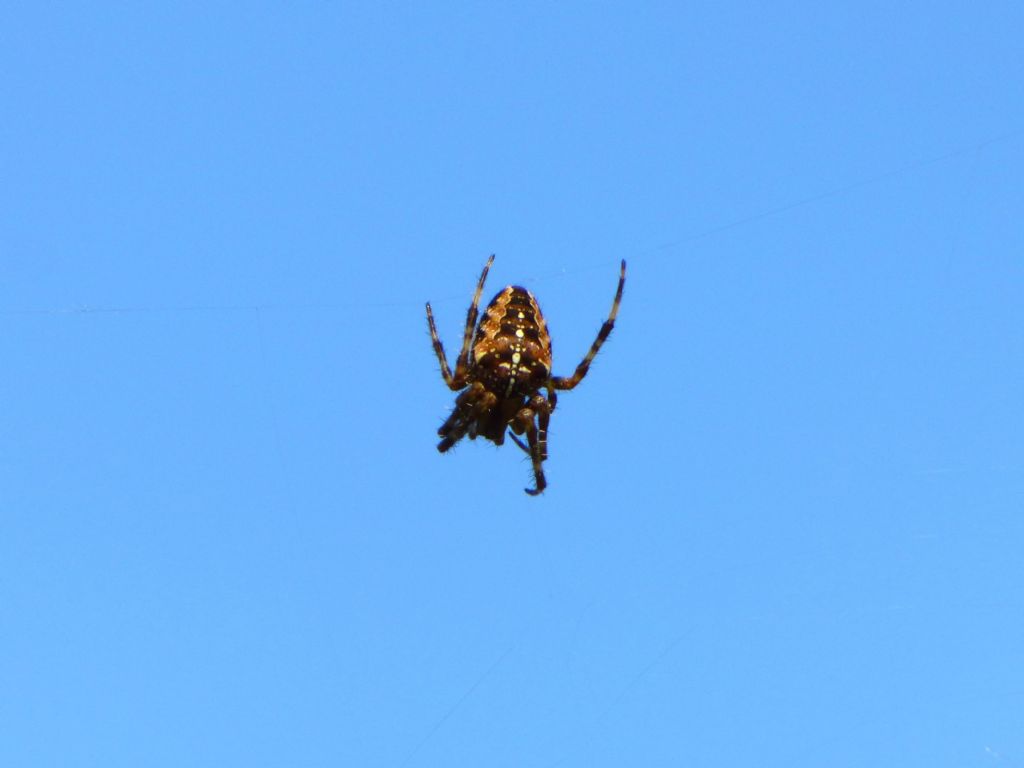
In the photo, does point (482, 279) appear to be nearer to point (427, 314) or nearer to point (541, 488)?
point (427, 314)

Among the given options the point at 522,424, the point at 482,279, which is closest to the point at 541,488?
the point at 522,424

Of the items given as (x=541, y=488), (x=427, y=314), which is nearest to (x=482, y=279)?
(x=427, y=314)
